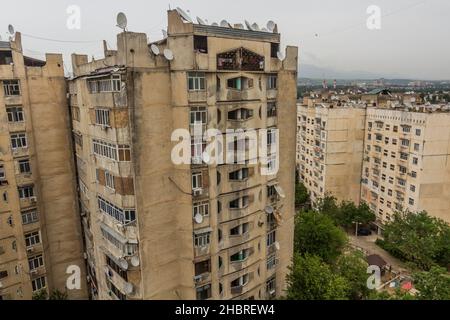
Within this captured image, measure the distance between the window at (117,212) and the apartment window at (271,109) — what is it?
8.94 metres

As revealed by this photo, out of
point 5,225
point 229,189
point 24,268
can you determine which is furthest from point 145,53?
point 24,268

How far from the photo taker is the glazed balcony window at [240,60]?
1570 centimetres

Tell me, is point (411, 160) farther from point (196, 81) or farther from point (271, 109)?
point (196, 81)

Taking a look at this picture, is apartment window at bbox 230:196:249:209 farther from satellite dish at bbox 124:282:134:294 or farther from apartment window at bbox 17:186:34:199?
apartment window at bbox 17:186:34:199

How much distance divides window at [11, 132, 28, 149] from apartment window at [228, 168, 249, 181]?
1389 centimetres

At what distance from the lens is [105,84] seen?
14.8 metres

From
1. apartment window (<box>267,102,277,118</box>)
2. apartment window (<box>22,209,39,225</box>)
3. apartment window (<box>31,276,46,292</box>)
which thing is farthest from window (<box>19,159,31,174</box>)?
apartment window (<box>267,102,277,118</box>)

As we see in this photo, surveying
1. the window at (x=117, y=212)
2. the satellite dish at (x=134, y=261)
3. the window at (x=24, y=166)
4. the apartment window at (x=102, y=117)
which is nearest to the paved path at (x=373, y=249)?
the satellite dish at (x=134, y=261)

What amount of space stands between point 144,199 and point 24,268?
42.7ft

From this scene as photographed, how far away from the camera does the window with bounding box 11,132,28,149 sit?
2041cm

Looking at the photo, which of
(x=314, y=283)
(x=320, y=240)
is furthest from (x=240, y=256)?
(x=320, y=240)

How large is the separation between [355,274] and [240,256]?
379 inches

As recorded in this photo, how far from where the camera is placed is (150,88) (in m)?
14.7

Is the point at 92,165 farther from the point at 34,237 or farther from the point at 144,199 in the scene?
the point at 34,237
